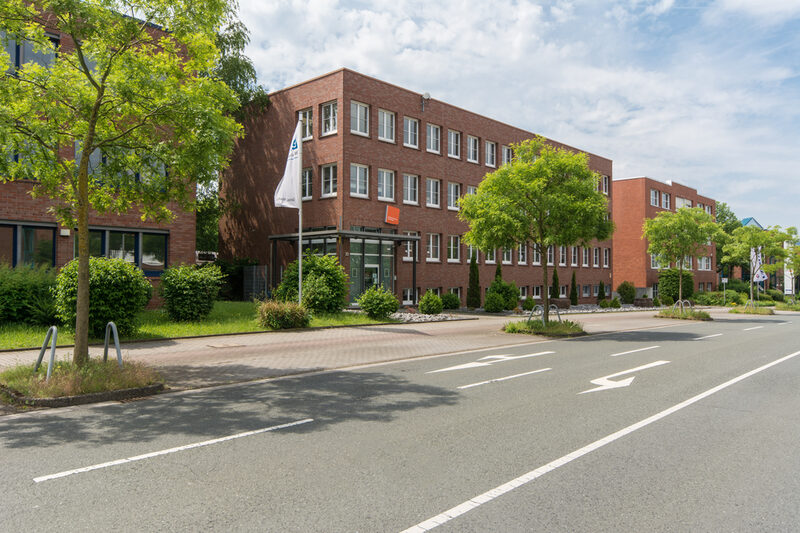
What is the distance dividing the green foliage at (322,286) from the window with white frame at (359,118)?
30.9 ft

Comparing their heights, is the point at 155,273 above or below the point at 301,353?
above

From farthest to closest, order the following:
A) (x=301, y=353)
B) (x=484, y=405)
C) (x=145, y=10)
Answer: (x=301, y=353), (x=145, y=10), (x=484, y=405)

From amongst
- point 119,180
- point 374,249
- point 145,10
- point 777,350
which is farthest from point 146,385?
point 374,249

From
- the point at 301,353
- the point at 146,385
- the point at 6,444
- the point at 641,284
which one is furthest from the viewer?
the point at 641,284

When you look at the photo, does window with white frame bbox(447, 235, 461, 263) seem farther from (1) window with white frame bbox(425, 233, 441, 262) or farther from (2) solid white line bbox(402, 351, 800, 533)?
(2) solid white line bbox(402, 351, 800, 533)

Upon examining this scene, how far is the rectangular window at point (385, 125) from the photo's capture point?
98.8 ft

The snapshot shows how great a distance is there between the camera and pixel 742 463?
5223 mm

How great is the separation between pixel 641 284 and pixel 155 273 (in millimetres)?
45203

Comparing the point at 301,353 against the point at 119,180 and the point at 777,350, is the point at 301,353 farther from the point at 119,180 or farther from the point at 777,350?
the point at 777,350

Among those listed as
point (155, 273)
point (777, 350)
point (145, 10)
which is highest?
point (145, 10)

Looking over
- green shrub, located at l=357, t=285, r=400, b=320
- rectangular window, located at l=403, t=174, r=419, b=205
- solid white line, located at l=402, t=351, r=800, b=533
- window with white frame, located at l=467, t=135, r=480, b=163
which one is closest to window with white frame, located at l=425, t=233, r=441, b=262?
rectangular window, located at l=403, t=174, r=419, b=205

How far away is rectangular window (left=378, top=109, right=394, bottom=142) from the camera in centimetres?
3012

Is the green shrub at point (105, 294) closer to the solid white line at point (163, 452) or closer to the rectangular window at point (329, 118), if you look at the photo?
the solid white line at point (163, 452)

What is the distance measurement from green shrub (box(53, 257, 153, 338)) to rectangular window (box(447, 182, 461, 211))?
21.9 m
